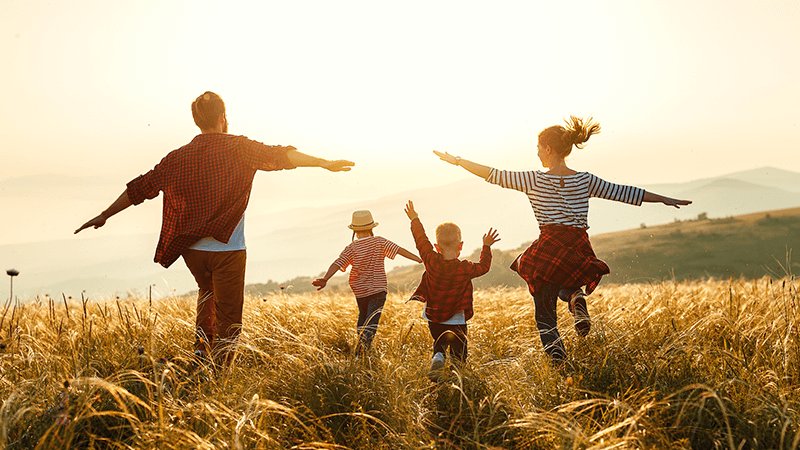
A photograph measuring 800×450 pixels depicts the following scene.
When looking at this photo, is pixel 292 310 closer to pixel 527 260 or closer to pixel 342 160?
pixel 342 160

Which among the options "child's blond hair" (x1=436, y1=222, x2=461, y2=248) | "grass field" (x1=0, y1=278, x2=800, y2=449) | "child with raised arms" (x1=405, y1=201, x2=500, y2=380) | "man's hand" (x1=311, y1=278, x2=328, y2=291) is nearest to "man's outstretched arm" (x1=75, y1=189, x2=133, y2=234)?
"grass field" (x1=0, y1=278, x2=800, y2=449)

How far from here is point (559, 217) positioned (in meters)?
5.71

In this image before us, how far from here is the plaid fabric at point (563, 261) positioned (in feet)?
18.4

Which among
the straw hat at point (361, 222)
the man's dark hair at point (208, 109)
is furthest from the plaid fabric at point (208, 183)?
the straw hat at point (361, 222)

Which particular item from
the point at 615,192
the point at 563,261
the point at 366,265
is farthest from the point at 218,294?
the point at 615,192

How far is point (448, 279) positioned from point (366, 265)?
4.68 ft

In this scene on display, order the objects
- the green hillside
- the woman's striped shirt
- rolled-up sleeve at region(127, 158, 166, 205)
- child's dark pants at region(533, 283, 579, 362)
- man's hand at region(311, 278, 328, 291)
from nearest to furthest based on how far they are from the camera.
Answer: child's dark pants at region(533, 283, 579, 362)
the woman's striped shirt
rolled-up sleeve at region(127, 158, 166, 205)
man's hand at region(311, 278, 328, 291)
the green hillside

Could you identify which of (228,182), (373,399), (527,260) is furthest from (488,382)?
(228,182)

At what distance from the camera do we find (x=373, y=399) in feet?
14.4

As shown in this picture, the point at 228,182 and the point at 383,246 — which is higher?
the point at 228,182

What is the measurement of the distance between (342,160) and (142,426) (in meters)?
2.83

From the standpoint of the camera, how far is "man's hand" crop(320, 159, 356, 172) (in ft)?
19.0

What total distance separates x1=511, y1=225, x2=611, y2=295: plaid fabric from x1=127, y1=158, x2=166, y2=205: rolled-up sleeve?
3274 millimetres

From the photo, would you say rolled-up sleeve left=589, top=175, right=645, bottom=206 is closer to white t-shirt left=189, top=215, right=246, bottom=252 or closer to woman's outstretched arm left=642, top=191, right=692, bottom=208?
woman's outstretched arm left=642, top=191, right=692, bottom=208
